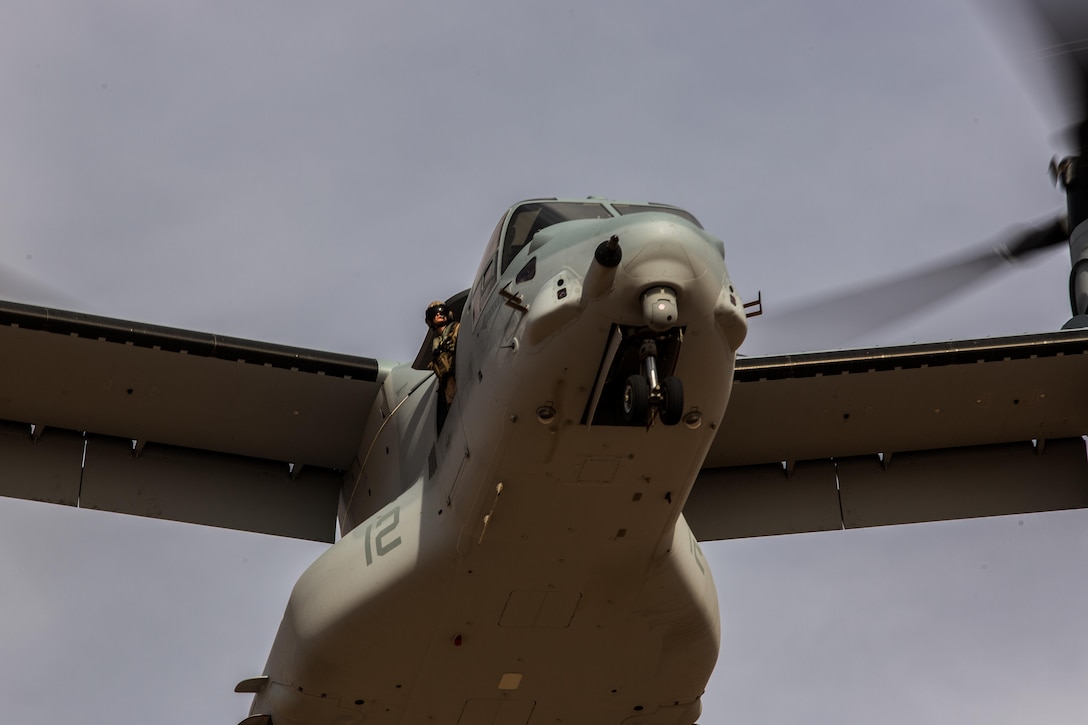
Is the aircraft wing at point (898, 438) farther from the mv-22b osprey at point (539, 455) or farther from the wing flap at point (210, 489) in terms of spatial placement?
the wing flap at point (210, 489)

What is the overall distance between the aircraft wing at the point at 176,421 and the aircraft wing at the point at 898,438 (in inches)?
163

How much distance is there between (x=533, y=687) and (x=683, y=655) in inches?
54.2

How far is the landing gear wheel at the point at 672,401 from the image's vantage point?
36.3 ft

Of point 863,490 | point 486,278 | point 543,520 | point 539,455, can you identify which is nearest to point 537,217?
point 486,278

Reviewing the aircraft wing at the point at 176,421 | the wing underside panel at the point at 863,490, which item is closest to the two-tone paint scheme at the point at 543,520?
the aircraft wing at the point at 176,421

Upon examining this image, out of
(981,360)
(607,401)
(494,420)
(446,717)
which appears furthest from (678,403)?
(981,360)

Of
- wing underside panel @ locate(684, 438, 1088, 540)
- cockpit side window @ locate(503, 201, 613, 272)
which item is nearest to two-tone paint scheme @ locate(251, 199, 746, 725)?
cockpit side window @ locate(503, 201, 613, 272)

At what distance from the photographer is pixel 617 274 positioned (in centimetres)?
1116

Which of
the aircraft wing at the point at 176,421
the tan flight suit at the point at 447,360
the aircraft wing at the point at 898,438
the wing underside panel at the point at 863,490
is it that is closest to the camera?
the tan flight suit at the point at 447,360

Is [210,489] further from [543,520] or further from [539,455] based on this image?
[539,455]

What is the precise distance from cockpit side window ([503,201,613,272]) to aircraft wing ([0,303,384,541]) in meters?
3.33

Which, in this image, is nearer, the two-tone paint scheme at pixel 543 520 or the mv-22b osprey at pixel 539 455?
the two-tone paint scheme at pixel 543 520

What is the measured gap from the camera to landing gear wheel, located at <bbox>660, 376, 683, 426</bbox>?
11.1 meters

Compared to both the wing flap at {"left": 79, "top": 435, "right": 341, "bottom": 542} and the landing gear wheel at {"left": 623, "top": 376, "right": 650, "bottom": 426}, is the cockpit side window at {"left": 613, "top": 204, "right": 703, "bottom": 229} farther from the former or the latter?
the wing flap at {"left": 79, "top": 435, "right": 341, "bottom": 542}
